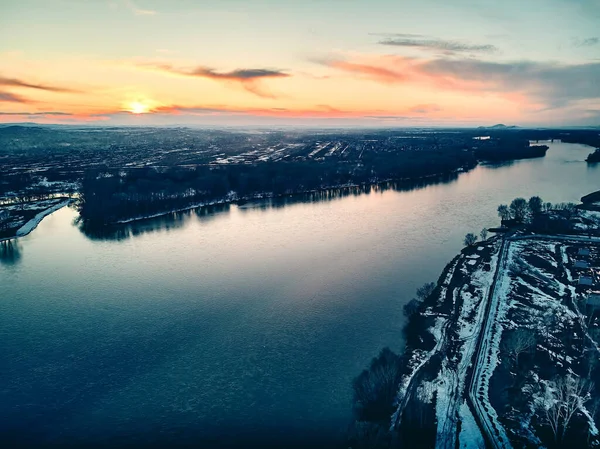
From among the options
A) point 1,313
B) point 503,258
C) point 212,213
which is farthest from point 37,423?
point 212,213

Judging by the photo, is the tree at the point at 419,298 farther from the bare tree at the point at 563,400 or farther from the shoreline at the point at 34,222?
the shoreline at the point at 34,222

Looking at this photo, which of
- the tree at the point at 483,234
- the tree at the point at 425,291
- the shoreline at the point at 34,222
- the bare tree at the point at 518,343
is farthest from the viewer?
the shoreline at the point at 34,222

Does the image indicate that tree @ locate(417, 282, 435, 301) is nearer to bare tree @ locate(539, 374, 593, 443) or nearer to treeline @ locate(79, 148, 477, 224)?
bare tree @ locate(539, 374, 593, 443)

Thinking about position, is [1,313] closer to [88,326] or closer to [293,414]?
[88,326]

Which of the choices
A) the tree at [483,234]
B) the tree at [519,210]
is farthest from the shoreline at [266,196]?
the tree at [483,234]

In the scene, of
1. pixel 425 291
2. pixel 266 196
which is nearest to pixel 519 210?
pixel 425 291

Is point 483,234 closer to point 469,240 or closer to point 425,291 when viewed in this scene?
point 469,240

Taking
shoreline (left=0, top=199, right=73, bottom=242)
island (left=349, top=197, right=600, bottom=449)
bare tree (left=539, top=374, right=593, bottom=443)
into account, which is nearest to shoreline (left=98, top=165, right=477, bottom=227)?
shoreline (left=0, top=199, right=73, bottom=242)
